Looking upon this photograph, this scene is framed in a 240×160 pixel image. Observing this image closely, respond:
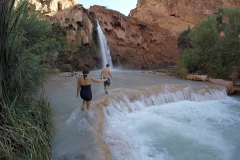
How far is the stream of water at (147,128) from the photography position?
3.83 meters

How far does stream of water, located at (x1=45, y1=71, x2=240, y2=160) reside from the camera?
3.83 metres

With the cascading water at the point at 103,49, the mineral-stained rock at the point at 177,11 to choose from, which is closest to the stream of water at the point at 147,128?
the cascading water at the point at 103,49

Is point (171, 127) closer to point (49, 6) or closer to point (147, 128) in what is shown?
point (147, 128)

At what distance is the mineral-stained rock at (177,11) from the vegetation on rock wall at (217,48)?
28.7m

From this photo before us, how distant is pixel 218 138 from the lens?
564cm

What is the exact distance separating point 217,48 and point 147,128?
1325 cm

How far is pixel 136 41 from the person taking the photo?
36000 millimetres

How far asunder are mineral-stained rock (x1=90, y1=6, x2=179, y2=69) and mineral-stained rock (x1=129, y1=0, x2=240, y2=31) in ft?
21.1

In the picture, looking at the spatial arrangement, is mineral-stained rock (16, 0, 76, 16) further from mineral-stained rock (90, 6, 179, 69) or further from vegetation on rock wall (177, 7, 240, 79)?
vegetation on rock wall (177, 7, 240, 79)

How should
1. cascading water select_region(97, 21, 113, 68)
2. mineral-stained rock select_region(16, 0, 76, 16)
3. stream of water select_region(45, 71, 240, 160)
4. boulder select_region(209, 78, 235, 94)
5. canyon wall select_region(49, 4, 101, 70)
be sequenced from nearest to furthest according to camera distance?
1. stream of water select_region(45, 71, 240, 160)
2. boulder select_region(209, 78, 235, 94)
3. canyon wall select_region(49, 4, 101, 70)
4. mineral-stained rock select_region(16, 0, 76, 16)
5. cascading water select_region(97, 21, 113, 68)

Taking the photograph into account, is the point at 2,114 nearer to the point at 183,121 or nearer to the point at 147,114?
the point at 147,114

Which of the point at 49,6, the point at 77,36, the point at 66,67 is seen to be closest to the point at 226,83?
the point at 66,67

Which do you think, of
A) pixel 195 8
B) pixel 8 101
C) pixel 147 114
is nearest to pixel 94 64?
pixel 147 114

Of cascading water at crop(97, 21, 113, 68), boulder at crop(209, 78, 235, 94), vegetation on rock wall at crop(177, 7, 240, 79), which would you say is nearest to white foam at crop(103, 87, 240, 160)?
boulder at crop(209, 78, 235, 94)
